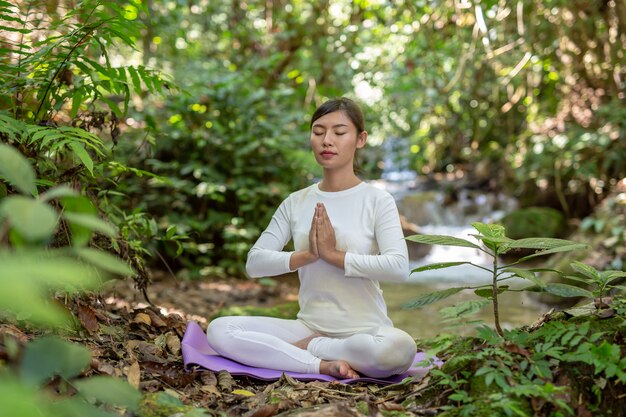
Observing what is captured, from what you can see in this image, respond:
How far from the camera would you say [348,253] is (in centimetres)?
299

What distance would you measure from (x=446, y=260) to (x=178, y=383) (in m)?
9.13

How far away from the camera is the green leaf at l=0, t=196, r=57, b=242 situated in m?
1.08

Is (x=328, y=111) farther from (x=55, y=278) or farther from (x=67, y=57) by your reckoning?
(x=55, y=278)

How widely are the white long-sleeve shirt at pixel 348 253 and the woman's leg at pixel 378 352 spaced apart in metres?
0.16

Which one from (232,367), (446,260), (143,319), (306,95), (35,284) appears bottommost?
(446,260)

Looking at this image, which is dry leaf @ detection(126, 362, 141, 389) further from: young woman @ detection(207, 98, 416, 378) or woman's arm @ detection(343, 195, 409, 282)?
woman's arm @ detection(343, 195, 409, 282)

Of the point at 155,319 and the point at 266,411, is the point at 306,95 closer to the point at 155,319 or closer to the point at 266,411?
the point at 155,319

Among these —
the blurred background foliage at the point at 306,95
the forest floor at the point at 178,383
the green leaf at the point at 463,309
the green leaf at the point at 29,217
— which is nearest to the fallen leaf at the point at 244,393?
the forest floor at the point at 178,383

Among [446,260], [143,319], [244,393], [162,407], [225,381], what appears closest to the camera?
[162,407]

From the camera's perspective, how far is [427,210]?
1303cm

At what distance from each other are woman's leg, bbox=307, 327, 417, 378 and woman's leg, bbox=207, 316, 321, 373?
0.55ft

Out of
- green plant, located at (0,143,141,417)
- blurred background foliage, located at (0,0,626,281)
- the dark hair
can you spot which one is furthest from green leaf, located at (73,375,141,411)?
blurred background foliage, located at (0,0,626,281)

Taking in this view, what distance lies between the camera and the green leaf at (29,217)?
108 cm

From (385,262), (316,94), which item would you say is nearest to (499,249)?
(385,262)
